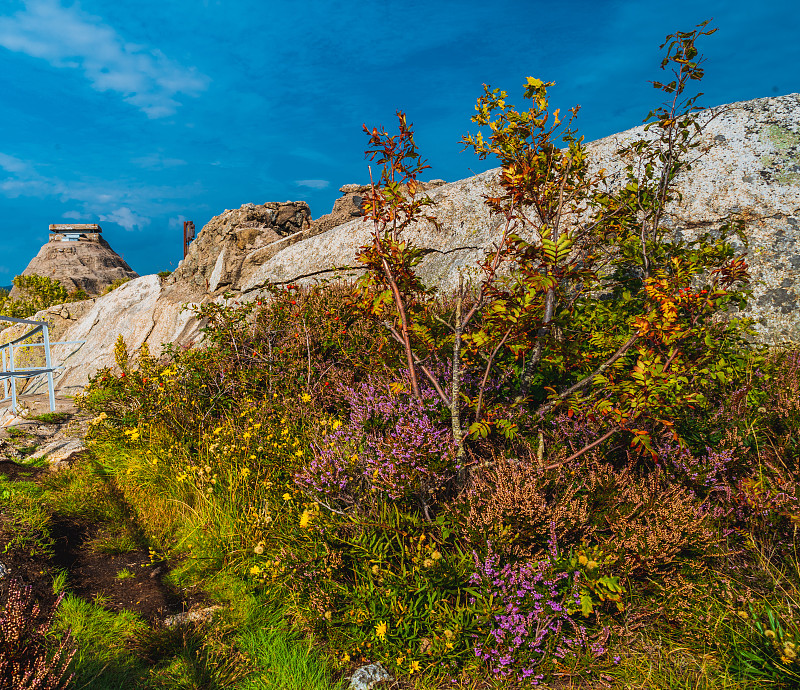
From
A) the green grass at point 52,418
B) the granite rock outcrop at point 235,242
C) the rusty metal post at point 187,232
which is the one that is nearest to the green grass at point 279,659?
the green grass at point 52,418

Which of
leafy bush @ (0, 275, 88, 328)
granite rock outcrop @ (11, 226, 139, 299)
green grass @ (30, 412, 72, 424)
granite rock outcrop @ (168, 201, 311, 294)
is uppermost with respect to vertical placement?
granite rock outcrop @ (11, 226, 139, 299)

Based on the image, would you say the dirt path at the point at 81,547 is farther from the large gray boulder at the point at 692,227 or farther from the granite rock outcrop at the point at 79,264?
the granite rock outcrop at the point at 79,264

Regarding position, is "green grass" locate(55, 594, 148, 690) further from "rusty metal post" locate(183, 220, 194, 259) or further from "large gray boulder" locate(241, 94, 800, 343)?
"rusty metal post" locate(183, 220, 194, 259)

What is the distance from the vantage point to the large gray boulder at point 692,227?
5.07 meters

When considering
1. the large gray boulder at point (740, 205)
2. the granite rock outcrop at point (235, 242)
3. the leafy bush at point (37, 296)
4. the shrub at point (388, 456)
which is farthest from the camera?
the leafy bush at point (37, 296)

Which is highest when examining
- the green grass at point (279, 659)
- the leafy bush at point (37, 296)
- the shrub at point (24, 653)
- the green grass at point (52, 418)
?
the leafy bush at point (37, 296)

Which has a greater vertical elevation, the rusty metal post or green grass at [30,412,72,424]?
the rusty metal post

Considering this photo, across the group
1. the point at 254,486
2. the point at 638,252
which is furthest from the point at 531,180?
the point at 254,486

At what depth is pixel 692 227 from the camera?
5434 millimetres

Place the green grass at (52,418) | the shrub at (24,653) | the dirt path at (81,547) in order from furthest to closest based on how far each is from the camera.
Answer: the green grass at (52,418) → the dirt path at (81,547) → the shrub at (24,653)

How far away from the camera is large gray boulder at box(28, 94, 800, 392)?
5.07m

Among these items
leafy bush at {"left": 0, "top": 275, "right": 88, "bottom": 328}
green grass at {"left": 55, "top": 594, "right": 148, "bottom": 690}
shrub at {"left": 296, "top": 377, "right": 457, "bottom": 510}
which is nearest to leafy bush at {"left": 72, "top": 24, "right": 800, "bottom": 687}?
shrub at {"left": 296, "top": 377, "right": 457, "bottom": 510}

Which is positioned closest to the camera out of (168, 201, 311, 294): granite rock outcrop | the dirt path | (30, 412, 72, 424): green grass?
the dirt path

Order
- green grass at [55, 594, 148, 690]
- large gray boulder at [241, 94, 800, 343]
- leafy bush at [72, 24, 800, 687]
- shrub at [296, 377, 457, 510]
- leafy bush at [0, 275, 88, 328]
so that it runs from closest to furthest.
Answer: green grass at [55, 594, 148, 690] → leafy bush at [72, 24, 800, 687] → shrub at [296, 377, 457, 510] → large gray boulder at [241, 94, 800, 343] → leafy bush at [0, 275, 88, 328]
